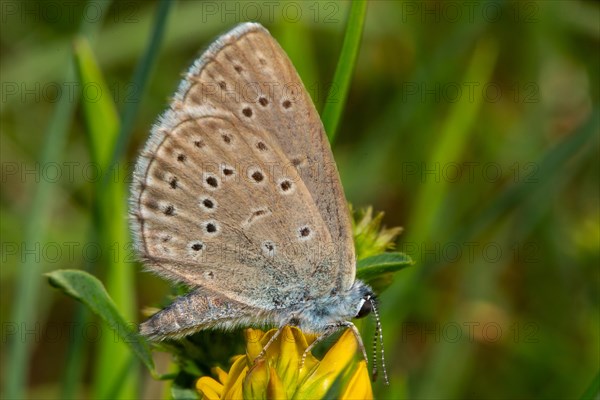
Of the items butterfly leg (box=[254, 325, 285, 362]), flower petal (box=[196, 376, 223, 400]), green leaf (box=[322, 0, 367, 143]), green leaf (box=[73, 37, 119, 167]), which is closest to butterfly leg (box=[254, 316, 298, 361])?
butterfly leg (box=[254, 325, 285, 362])

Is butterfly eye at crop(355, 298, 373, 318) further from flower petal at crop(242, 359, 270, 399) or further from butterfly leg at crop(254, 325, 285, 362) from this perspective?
flower petal at crop(242, 359, 270, 399)

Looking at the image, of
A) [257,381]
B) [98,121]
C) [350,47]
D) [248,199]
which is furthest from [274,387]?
[98,121]

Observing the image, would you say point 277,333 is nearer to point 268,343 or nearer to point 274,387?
point 268,343

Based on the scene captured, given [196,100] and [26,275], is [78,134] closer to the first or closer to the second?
[26,275]

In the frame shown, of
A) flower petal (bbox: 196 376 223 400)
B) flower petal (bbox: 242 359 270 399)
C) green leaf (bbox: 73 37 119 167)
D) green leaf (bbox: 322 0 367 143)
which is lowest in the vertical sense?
flower petal (bbox: 196 376 223 400)

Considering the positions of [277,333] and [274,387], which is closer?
[274,387]
